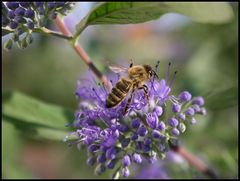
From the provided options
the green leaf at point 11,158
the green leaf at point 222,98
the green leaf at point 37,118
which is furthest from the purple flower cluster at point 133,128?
the green leaf at point 11,158

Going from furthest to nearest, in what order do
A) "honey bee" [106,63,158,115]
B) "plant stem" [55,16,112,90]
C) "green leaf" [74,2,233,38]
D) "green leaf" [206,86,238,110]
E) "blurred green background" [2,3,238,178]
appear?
1. "blurred green background" [2,3,238,178]
2. "green leaf" [206,86,238,110]
3. "plant stem" [55,16,112,90]
4. "honey bee" [106,63,158,115]
5. "green leaf" [74,2,233,38]

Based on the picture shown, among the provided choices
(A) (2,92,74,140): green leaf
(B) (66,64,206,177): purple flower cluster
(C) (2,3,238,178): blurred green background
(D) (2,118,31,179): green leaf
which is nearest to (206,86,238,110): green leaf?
(C) (2,3,238,178): blurred green background

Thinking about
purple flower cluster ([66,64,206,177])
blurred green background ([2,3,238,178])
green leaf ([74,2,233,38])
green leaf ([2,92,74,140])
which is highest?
green leaf ([74,2,233,38])

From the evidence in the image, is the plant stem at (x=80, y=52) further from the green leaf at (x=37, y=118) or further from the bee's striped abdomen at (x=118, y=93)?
the green leaf at (x=37, y=118)

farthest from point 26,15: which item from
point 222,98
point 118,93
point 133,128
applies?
point 222,98

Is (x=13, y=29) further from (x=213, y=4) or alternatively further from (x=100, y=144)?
(x=213, y=4)

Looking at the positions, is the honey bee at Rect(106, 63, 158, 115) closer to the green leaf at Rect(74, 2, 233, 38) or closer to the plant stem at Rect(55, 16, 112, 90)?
the plant stem at Rect(55, 16, 112, 90)
